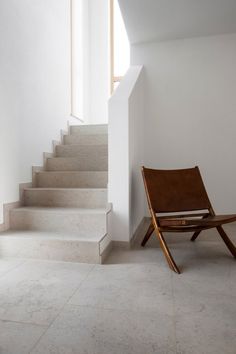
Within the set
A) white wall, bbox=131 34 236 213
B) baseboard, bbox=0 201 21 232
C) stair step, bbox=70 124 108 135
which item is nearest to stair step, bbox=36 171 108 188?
baseboard, bbox=0 201 21 232

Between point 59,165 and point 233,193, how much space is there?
2.12 metres

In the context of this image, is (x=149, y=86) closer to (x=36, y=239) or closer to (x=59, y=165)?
(x=59, y=165)

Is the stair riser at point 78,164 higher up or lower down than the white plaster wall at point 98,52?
lower down

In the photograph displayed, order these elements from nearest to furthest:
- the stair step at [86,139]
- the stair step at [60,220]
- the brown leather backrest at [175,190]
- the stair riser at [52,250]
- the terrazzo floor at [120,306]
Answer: the terrazzo floor at [120,306]
the stair riser at [52,250]
the stair step at [60,220]
the brown leather backrest at [175,190]
the stair step at [86,139]

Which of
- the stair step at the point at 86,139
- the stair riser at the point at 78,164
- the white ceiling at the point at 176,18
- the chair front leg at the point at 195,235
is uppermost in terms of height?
the white ceiling at the point at 176,18

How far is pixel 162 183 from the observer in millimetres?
2322

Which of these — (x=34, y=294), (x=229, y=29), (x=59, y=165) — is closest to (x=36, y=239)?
(x=34, y=294)

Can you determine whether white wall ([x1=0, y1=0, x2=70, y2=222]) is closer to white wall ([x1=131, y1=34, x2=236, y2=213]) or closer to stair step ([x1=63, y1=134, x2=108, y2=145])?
stair step ([x1=63, y1=134, x2=108, y2=145])

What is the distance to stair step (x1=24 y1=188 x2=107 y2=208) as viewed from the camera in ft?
8.09

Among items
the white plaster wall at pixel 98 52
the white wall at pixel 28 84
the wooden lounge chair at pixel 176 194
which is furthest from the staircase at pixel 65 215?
the white plaster wall at pixel 98 52

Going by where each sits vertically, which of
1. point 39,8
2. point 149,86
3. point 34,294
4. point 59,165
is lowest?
point 34,294

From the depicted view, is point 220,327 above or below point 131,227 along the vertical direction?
below

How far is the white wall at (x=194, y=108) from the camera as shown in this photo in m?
2.96

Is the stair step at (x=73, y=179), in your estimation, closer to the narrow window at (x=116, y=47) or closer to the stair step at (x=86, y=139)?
the stair step at (x=86, y=139)
